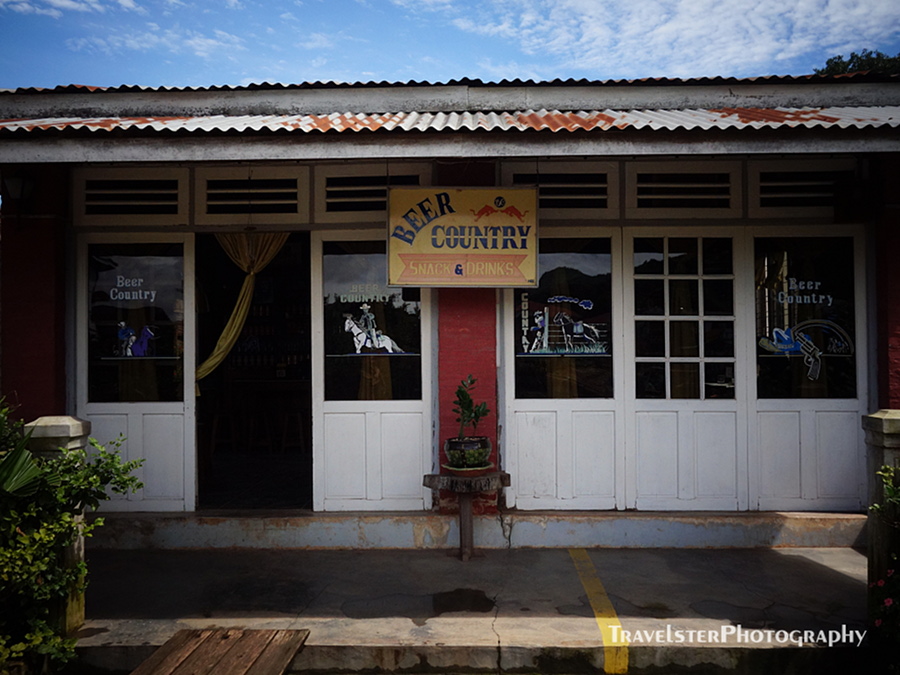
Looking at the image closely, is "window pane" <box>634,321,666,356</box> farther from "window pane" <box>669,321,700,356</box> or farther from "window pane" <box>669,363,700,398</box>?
"window pane" <box>669,363,700,398</box>

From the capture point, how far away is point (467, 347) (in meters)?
5.97

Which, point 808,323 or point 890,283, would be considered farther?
point 808,323

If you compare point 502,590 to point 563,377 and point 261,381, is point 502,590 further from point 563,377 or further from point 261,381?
point 261,381

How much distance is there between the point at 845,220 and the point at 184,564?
686cm

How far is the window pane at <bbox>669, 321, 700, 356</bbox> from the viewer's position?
6094 millimetres

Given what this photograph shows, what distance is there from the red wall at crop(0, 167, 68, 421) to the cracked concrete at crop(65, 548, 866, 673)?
5.32ft

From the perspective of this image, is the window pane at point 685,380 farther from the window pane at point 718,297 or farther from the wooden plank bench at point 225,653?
the wooden plank bench at point 225,653

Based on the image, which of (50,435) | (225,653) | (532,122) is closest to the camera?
(225,653)

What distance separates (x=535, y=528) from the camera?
5848 mm

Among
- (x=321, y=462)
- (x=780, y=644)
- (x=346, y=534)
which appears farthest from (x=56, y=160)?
(x=780, y=644)

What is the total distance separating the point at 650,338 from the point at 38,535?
5.14 meters

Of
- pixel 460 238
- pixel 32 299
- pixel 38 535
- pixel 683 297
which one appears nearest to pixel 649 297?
pixel 683 297

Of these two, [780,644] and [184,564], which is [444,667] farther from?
[184,564]

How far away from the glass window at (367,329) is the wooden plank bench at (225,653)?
111 inches
